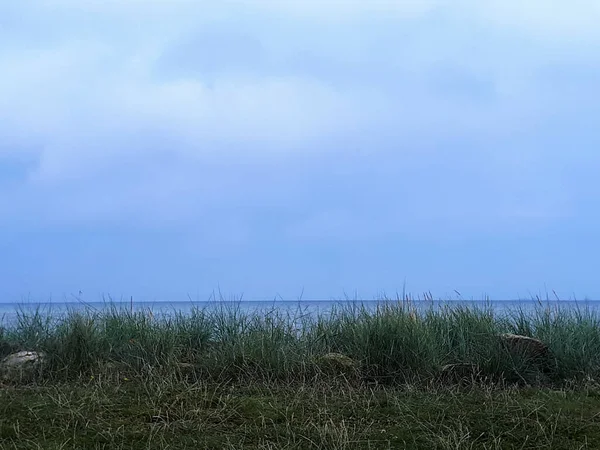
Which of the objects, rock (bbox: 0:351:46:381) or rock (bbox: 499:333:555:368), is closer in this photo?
rock (bbox: 0:351:46:381)

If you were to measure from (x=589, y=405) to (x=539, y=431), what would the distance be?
0.95m

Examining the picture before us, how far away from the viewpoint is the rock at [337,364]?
682 centimetres

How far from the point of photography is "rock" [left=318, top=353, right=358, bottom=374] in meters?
6.82

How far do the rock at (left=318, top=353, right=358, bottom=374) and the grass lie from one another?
2cm

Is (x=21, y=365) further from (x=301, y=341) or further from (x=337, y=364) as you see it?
(x=337, y=364)

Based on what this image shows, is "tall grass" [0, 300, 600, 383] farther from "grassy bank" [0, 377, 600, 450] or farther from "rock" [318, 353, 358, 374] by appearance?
"grassy bank" [0, 377, 600, 450]

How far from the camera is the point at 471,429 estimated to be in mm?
4898

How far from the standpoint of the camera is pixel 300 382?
6602 mm

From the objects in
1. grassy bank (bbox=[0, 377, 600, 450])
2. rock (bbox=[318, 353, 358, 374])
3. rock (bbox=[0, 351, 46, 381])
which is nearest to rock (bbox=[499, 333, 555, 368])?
grassy bank (bbox=[0, 377, 600, 450])

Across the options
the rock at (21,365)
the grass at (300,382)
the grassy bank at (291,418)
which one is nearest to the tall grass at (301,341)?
the grass at (300,382)

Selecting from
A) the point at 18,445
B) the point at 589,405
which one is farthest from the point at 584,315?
the point at 18,445

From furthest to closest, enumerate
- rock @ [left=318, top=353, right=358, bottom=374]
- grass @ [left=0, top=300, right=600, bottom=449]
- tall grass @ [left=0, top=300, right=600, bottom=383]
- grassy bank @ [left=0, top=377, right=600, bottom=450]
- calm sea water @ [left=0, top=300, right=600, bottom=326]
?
1. calm sea water @ [left=0, top=300, right=600, bottom=326]
2. tall grass @ [left=0, top=300, right=600, bottom=383]
3. rock @ [left=318, top=353, right=358, bottom=374]
4. grass @ [left=0, top=300, right=600, bottom=449]
5. grassy bank @ [left=0, top=377, right=600, bottom=450]

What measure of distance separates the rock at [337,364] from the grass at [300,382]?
0.02m

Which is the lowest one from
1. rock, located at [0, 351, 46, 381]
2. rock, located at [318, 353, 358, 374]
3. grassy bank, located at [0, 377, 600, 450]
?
grassy bank, located at [0, 377, 600, 450]
